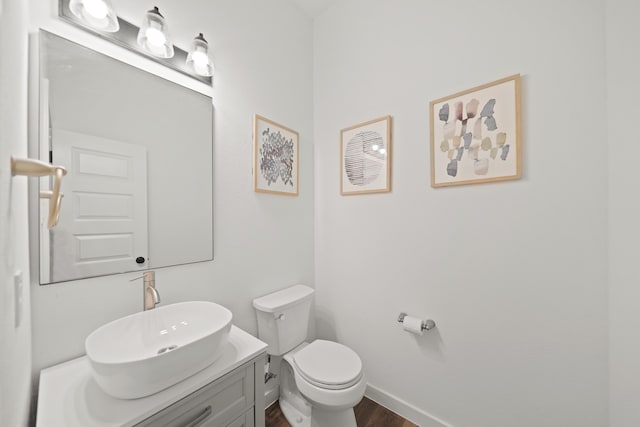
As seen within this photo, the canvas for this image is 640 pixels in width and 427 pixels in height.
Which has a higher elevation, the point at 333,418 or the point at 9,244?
the point at 9,244

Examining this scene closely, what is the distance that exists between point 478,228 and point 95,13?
189cm

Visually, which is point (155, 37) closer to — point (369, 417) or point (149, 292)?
point (149, 292)

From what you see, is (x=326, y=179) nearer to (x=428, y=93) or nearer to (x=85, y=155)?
(x=428, y=93)

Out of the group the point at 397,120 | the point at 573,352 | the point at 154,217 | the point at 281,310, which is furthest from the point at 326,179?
the point at 573,352

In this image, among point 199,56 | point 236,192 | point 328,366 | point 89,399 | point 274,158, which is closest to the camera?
point 89,399

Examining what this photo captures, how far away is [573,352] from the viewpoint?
3.42 feet

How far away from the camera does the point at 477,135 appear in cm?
125

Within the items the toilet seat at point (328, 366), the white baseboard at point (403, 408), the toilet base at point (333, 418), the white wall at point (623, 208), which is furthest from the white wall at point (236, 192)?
the white wall at point (623, 208)

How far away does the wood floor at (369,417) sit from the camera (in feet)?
4.83

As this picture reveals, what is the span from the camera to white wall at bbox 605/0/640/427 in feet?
2.95

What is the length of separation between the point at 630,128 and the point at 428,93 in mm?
833

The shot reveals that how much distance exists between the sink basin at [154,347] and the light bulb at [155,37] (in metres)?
1.16

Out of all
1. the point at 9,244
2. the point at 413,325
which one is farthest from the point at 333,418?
the point at 9,244

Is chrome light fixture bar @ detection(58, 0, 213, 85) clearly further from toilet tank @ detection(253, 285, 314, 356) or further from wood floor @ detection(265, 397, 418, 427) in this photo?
wood floor @ detection(265, 397, 418, 427)
